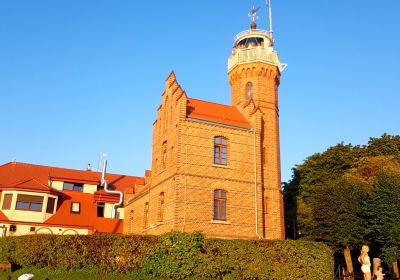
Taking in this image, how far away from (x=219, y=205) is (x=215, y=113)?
24.3 feet

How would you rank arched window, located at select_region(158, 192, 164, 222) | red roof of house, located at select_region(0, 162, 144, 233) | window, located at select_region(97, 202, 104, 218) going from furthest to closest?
window, located at select_region(97, 202, 104, 218) → red roof of house, located at select_region(0, 162, 144, 233) → arched window, located at select_region(158, 192, 164, 222)

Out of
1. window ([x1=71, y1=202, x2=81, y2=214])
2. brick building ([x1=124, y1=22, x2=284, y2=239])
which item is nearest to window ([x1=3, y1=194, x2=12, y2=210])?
window ([x1=71, y1=202, x2=81, y2=214])

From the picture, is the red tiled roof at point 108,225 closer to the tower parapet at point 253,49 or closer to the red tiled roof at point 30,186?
the red tiled roof at point 30,186

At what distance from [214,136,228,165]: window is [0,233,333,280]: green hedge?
899 cm

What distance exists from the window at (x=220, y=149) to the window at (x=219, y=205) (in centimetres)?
224

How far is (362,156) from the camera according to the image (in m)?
42.2

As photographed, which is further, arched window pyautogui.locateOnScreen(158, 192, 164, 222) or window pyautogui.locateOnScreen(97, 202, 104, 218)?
window pyautogui.locateOnScreen(97, 202, 104, 218)

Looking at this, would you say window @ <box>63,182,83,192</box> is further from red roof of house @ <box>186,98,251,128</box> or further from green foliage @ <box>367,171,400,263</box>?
green foliage @ <box>367,171,400,263</box>

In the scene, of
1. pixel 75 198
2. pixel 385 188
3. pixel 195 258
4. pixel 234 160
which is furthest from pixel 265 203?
pixel 75 198

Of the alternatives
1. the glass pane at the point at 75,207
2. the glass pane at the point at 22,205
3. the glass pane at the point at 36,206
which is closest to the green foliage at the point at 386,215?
the glass pane at the point at 75,207

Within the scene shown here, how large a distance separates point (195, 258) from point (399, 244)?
51.2 feet

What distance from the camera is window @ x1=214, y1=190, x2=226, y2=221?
92.8 ft

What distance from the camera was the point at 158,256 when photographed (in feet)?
66.6

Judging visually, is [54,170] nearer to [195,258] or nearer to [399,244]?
[195,258]
